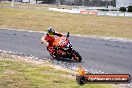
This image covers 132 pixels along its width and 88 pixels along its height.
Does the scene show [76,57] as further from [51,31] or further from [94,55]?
[94,55]

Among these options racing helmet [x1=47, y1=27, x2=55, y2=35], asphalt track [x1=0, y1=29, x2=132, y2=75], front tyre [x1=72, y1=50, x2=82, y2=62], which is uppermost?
racing helmet [x1=47, y1=27, x2=55, y2=35]

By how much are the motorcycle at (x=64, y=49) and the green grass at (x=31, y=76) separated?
6.17ft

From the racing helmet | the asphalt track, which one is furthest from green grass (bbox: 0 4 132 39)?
the racing helmet

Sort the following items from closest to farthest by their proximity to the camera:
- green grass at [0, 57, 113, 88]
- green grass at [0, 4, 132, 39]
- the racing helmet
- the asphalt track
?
green grass at [0, 57, 113, 88]
the asphalt track
the racing helmet
green grass at [0, 4, 132, 39]

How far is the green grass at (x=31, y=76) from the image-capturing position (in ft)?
34.6

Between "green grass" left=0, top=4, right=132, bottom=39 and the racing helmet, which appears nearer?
the racing helmet

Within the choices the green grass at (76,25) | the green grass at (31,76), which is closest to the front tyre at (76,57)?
the green grass at (31,76)

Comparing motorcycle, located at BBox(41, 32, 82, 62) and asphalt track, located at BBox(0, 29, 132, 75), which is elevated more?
motorcycle, located at BBox(41, 32, 82, 62)

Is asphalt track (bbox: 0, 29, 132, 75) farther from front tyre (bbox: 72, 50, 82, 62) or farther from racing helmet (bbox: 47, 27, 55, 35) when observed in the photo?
racing helmet (bbox: 47, 27, 55, 35)

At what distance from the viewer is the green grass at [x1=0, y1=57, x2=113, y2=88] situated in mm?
10539

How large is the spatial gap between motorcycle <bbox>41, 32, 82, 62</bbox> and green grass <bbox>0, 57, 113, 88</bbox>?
1879mm

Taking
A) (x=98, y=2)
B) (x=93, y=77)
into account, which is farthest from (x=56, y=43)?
(x=98, y=2)

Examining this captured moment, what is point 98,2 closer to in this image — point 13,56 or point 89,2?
point 89,2

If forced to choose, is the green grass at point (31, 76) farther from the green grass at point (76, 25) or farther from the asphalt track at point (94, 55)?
the green grass at point (76, 25)
